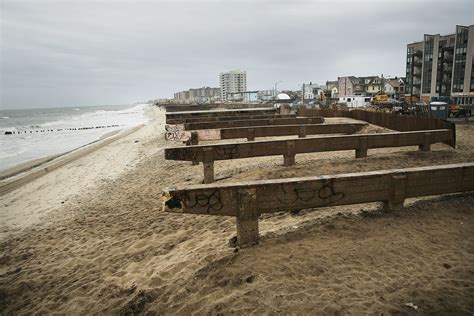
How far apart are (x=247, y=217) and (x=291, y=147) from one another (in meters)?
4.67

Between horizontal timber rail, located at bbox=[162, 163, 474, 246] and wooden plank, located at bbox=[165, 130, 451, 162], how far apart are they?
148 inches

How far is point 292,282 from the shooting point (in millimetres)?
3160

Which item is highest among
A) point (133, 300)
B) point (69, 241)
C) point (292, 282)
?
point (292, 282)

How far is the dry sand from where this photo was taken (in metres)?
2.94

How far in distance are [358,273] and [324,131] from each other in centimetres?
946

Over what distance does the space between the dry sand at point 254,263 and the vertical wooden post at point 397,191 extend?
24 centimetres

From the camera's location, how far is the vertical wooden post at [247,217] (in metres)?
3.76

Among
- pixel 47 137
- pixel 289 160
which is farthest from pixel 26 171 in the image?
pixel 47 137

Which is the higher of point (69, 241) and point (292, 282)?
point (292, 282)

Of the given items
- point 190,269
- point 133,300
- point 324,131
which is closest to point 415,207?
point 190,269

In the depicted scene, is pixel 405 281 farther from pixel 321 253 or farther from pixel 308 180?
pixel 308 180

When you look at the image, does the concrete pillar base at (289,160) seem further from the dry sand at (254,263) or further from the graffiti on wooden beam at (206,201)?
the graffiti on wooden beam at (206,201)

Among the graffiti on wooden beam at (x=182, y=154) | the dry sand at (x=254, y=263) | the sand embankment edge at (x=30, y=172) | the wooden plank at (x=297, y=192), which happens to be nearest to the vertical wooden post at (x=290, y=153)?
the dry sand at (x=254, y=263)

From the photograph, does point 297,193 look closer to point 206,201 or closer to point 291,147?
point 206,201
